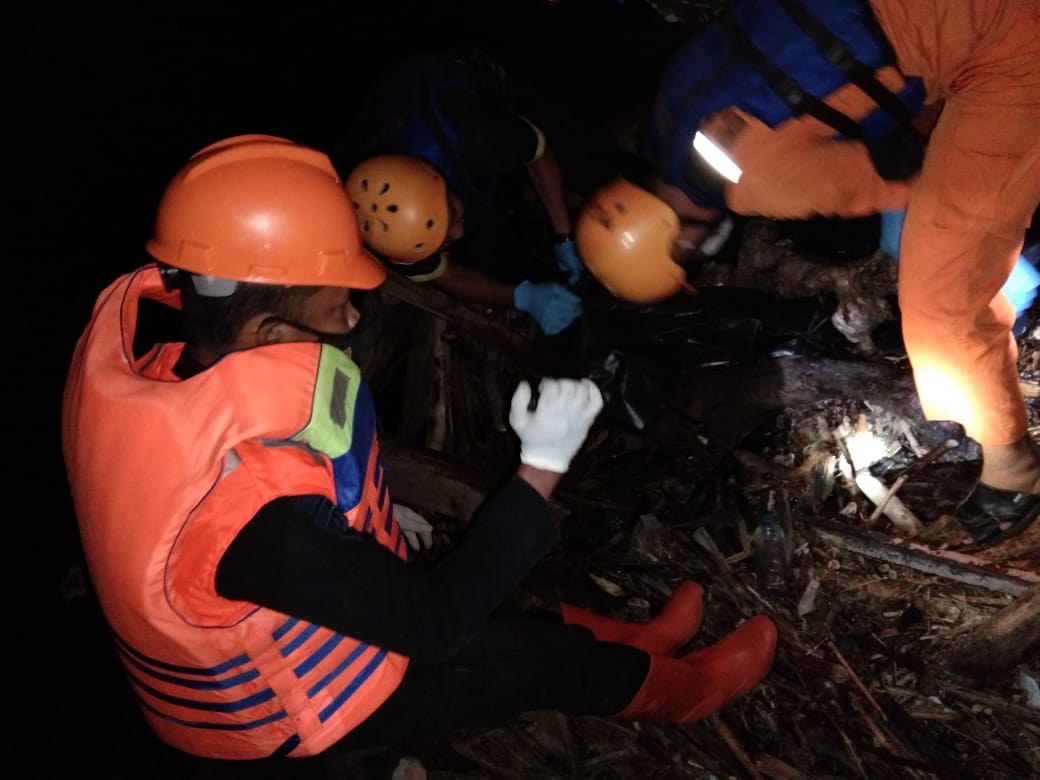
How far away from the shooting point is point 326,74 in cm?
841

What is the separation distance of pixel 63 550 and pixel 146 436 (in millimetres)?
3464

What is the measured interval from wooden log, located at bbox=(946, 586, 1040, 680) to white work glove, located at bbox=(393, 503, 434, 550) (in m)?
2.45

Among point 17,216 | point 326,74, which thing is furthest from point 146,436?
point 326,74

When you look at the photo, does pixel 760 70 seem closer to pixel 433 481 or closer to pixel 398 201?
pixel 398 201

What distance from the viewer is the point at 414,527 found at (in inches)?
159

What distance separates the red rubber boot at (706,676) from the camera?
116 inches

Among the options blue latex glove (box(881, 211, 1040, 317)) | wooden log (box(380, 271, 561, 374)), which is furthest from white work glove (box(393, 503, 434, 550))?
blue latex glove (box(881, 211, 1040, 317))

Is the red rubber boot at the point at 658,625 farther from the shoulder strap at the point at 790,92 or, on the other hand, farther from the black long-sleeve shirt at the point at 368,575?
the shoulder strap at the point at 790,92

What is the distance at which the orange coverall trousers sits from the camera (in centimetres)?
225

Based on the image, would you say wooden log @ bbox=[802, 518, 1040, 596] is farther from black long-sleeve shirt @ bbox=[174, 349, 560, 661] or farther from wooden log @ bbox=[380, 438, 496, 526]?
black long-sleeve shirt @ bbox=[174, 349, 560, 661]

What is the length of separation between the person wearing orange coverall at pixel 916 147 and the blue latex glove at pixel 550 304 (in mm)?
1204

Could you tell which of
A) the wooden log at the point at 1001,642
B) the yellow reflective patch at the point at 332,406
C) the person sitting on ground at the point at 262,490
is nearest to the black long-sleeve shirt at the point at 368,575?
the person sitting on ground at the point at 262,490

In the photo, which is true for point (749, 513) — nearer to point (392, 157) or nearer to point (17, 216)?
point (392, 157)

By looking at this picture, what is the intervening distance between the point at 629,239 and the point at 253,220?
5.95 ft
